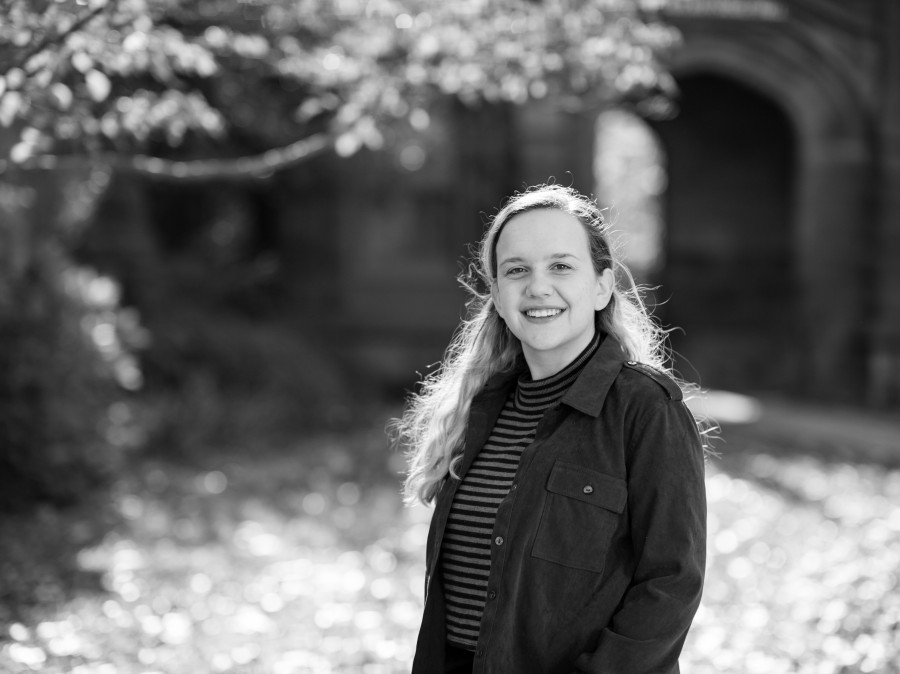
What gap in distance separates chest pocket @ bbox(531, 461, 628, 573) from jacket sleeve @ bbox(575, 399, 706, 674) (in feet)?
0.15

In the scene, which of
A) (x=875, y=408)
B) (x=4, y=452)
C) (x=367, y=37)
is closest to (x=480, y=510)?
(x=367, y=37)

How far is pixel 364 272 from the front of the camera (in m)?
15.1

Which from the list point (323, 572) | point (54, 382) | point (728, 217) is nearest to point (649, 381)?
point (323, 572)

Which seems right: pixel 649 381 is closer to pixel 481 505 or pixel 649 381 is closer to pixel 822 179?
pixel 481 505

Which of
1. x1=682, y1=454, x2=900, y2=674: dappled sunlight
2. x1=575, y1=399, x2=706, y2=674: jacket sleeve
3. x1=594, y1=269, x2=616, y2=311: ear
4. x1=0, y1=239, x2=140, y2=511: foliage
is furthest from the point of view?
x1=0, y1=239, x2=140, y2=511: foliage

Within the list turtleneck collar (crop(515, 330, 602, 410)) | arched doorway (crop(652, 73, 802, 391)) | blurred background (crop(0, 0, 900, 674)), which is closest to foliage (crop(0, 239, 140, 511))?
blurred background (crop(0, 0, 900, 674))

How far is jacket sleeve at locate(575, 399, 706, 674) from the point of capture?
91.5 inches

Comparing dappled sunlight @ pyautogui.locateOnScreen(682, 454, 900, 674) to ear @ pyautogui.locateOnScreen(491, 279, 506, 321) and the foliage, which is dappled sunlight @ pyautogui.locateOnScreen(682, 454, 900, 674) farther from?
the foliage

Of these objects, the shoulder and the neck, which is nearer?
the shoulder

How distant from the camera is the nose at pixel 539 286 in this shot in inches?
100

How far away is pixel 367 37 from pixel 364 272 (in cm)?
951

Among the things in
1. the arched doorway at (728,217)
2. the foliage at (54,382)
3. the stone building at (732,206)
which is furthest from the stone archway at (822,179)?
the foliage at (54,382)

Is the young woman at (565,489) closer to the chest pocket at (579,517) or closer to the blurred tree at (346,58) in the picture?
the chest pocket at (579,517)

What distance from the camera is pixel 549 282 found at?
2555 millimetres
